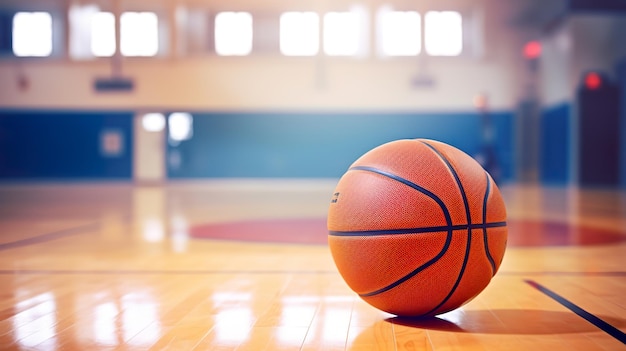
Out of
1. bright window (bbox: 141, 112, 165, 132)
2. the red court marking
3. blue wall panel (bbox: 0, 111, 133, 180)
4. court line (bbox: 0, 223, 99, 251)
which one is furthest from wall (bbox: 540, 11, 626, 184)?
court line (bbox: 0, 223, 99, 251)

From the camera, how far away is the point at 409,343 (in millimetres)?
1908

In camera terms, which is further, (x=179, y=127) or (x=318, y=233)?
(x=179, y=127)

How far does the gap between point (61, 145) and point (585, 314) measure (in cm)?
1570

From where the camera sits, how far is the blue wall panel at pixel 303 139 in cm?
1585

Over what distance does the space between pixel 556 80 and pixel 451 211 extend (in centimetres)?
1399

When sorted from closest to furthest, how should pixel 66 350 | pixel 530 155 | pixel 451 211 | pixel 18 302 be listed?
pixel 66 350, pixel 451 211, pixel 18 302, pixel 530 155

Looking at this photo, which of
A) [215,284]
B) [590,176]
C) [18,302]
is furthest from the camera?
[590,176]

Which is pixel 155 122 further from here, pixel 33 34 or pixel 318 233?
pixel 318 233

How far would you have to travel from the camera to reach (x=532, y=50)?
15523 millimetres

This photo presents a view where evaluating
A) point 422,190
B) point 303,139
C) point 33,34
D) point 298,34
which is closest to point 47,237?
point 422,190

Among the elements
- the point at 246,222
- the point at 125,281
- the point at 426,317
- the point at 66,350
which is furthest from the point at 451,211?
the point at 246,222

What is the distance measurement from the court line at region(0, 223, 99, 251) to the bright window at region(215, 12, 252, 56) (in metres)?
10.8

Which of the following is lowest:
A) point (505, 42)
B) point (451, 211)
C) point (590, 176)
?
point (590, 176)

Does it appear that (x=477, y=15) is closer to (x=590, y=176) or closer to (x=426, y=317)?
(x=590, y=176)
